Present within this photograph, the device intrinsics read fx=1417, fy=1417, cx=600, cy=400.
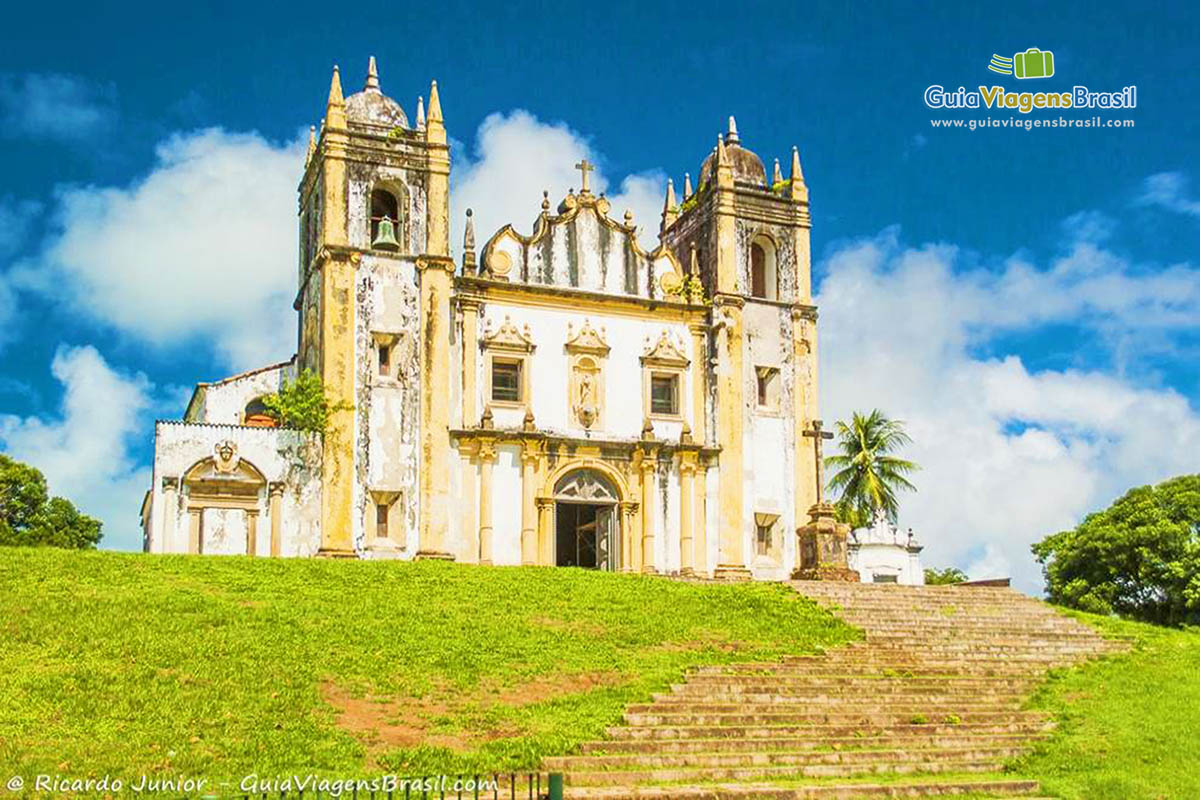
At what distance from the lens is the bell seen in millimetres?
30953

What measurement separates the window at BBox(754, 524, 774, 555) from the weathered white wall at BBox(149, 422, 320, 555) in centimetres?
1020

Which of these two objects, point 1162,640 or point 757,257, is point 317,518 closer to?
point 757,257

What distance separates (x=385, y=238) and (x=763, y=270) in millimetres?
9939

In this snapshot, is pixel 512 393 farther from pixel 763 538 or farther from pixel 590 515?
pixel 763 538

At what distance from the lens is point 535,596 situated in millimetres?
23062

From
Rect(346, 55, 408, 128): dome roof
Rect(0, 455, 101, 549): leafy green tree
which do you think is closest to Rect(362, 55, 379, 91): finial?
Rect(346, 55, 408, 128): dome roof

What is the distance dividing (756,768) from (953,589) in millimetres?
13084

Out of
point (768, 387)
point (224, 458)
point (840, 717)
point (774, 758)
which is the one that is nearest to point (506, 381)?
point (224, 458)

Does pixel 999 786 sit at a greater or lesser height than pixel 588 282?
lesser

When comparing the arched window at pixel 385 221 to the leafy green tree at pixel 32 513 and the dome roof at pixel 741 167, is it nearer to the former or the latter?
the dome roof at pixel 741 167

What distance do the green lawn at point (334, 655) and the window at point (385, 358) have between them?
6493 mm

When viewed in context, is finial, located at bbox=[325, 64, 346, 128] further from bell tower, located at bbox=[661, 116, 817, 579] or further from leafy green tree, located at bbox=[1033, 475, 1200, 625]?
leafy green tree, located at bbox=[1033, 475, 1200, 625]

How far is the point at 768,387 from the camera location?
34094mm

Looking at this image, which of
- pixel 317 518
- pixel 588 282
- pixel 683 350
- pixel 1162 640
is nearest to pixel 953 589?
pixel 1162 640
